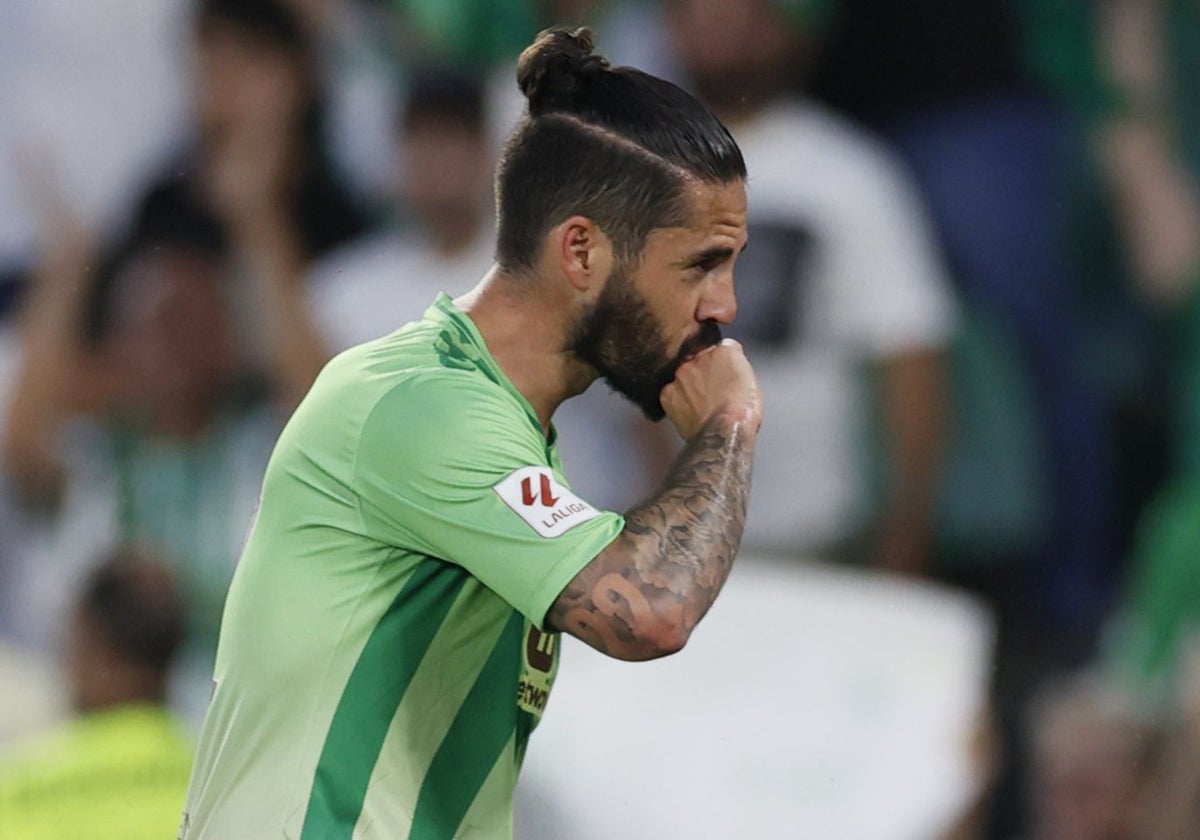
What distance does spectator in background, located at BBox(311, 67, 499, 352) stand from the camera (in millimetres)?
5934

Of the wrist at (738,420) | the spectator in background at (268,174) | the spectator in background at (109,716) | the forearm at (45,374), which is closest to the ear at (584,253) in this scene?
the wrist at (738,420)

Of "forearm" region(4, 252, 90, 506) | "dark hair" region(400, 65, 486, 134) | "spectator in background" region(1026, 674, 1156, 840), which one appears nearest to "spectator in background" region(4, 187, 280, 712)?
"forearm" region(4, 252, 90, 506)

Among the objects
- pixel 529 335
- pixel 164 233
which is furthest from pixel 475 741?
pixel 164 233

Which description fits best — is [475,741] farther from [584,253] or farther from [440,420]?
[584,253]

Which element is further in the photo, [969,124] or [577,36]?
[969,124]

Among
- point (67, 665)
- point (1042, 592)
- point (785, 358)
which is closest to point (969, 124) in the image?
point (785, 358)

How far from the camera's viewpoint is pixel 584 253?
2688mm

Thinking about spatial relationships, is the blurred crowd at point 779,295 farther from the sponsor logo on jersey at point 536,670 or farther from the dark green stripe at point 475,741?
the dark green stripe at point 475,741

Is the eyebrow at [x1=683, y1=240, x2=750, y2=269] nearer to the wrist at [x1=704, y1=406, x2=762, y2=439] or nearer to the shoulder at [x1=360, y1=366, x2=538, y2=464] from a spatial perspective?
the wrist at [x1=704, y1=406, x2=762, y2=439]

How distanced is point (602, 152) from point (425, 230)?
3.38 metres

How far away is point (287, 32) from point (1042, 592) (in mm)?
2969

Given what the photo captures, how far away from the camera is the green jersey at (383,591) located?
2426 mm

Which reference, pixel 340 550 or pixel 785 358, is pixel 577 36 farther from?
pixel 785 358

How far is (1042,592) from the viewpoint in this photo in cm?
557
